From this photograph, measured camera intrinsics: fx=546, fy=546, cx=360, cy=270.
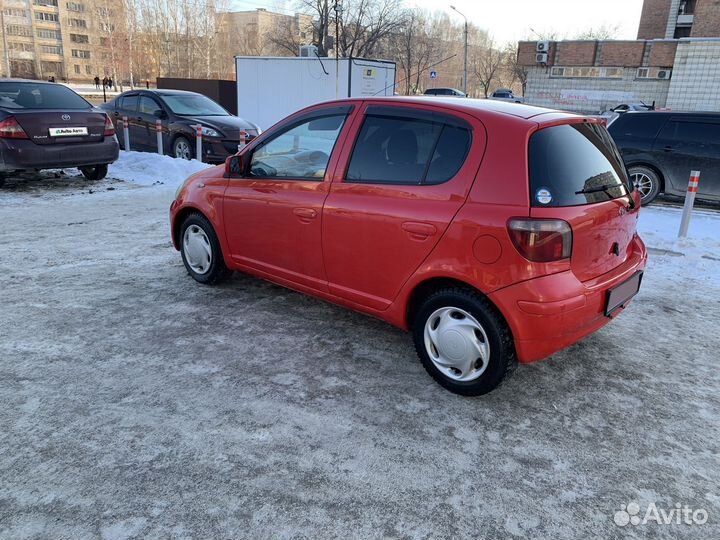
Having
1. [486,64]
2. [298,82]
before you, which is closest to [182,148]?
[298,82]

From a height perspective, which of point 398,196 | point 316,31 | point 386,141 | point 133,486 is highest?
point 316,31

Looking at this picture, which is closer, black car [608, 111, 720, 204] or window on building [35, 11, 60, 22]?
black car [608, 111, 720, 204]

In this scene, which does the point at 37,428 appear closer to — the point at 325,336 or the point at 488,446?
the point at 325,336

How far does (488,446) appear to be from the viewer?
288cm

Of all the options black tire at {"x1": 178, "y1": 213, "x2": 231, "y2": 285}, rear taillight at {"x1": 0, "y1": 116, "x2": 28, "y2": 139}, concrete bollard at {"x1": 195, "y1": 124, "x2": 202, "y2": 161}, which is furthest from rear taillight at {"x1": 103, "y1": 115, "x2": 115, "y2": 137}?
black tire at {"x1": 178, "y1": 213, "x2": 231, "y2": 285}

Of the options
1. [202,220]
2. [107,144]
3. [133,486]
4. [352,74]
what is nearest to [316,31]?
[352,74]

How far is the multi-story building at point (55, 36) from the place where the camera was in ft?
271

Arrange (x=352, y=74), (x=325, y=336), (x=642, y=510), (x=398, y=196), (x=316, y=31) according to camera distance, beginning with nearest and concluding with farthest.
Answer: (x=642, y=510), (x=398, y=196), (x=325, y=336), (x=352, y=74), (x=316, y=31)

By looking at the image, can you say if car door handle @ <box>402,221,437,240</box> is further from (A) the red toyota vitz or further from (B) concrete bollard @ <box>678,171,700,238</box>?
(B) concrete bollard @ <box>678,171,700,238</box>

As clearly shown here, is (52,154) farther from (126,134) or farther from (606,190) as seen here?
(606,190)

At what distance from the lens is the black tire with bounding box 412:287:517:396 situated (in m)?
3.06

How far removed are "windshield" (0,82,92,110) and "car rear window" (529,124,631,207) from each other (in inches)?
338

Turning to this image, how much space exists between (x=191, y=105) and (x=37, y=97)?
14.6ft

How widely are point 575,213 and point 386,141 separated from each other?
1.27 meters
